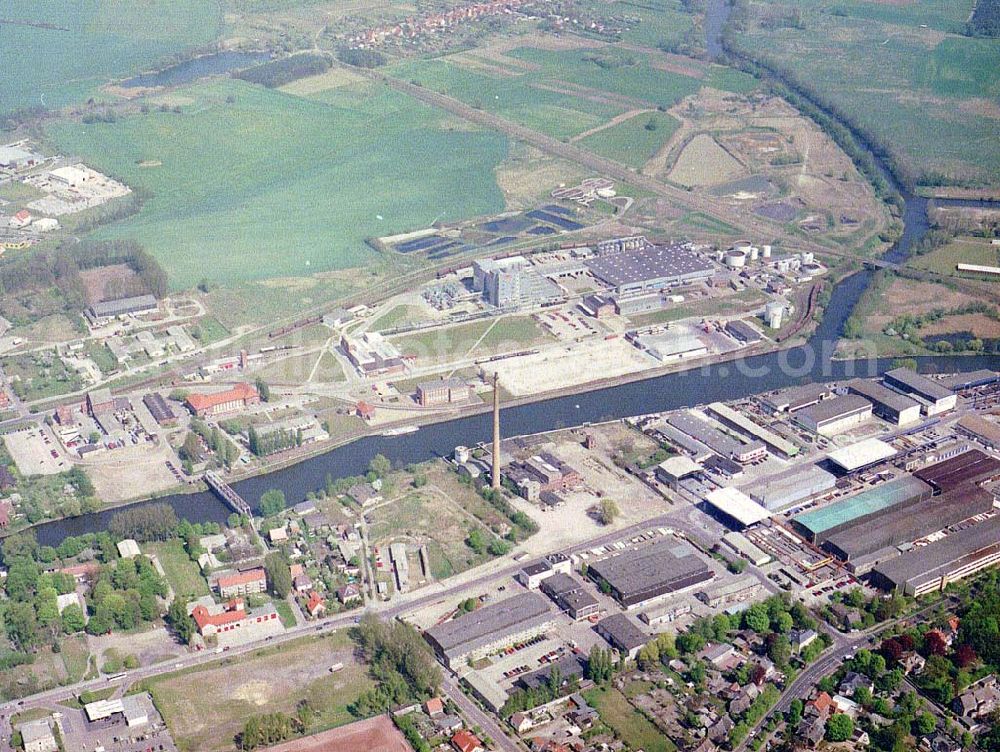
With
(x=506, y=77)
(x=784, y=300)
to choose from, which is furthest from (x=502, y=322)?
(x=506, y=77)

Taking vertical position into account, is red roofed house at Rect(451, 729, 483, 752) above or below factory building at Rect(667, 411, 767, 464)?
below

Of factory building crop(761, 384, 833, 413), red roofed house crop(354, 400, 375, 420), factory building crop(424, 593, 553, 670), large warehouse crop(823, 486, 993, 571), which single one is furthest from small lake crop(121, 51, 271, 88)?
large warehouse crop(823, 486, 993, 571)

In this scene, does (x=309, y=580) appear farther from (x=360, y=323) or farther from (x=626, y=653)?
(x=360, y=323)

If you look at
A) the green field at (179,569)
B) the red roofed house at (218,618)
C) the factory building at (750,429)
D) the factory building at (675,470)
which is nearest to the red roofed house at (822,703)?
the factory building at (675,470)

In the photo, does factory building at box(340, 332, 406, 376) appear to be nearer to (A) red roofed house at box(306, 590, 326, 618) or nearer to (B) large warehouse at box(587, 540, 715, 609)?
(A) red roofed house at box(306, 590, 326, 618)

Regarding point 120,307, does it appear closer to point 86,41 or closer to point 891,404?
point 891,404

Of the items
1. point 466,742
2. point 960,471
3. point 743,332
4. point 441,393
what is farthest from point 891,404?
point 466,742
